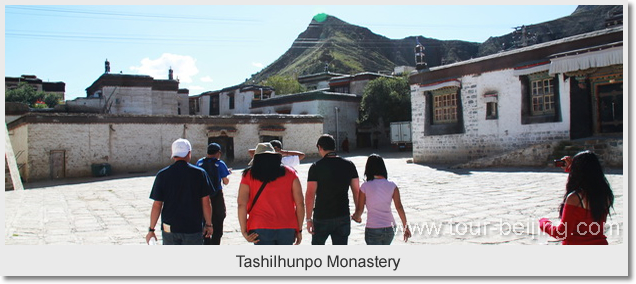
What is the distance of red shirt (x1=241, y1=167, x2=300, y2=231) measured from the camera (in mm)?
3996

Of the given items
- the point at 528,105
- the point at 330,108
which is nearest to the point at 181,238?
the point at 528,105

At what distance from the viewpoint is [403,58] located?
99812 millimetres

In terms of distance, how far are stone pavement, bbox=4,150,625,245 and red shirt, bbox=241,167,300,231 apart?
223 centimetres

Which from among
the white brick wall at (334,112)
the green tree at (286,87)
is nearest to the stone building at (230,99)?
the white brick wall at (334,112)

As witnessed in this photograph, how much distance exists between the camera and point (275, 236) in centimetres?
402

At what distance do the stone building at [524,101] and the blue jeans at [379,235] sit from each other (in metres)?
12.7

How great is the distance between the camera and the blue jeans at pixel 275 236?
4004 mm

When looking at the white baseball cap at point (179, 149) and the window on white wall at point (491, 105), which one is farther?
the window on white wall at point (491, 105)

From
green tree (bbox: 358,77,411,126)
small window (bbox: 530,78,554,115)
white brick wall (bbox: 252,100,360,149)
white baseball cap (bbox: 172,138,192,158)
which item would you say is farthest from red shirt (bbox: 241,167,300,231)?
green tree (bbox: 358,77,411,126)

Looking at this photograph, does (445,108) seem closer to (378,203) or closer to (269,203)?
(378,203)

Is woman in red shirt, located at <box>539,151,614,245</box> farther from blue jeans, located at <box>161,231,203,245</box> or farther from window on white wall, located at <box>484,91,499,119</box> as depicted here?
window on white wall, located at <box>484,91,499,119</box>

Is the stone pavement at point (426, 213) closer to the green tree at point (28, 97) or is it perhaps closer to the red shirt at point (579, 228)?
the red shirt at point (579, 228)

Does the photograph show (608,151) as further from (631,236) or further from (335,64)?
(335,64)

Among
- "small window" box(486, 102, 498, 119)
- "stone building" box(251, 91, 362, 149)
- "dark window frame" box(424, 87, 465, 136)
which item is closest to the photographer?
"small window" box(486, 102, 498, 119)
